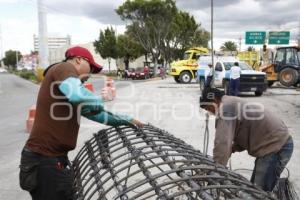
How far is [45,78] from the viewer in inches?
136

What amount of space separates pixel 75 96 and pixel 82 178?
92 cm

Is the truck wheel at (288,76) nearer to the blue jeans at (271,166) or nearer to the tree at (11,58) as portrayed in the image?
the blue jeans at (271,166)

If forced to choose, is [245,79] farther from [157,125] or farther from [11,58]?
[11,58]

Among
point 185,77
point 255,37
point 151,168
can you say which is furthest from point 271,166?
point 255,37

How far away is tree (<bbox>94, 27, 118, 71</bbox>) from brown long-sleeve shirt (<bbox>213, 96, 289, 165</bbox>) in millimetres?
71403

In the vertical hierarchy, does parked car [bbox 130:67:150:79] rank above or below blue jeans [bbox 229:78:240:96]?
below

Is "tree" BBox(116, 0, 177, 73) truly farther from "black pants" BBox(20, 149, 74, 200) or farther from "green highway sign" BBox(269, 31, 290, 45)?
"black pants" BBox(20, 149, 74, 200)

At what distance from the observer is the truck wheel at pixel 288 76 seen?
97.8 feet

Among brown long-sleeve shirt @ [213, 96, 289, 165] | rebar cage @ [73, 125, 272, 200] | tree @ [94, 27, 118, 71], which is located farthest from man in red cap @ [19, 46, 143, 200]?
tree @ [94, 27, 118, 71]

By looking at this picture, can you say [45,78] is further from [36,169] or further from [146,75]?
[146,75]

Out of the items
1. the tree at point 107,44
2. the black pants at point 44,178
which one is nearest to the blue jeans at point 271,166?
the black pants at point 44,178

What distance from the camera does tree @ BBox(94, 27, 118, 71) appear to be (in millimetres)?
75375

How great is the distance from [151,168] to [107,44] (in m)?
73.1

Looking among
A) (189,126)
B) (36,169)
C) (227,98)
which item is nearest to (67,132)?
(36,169)
